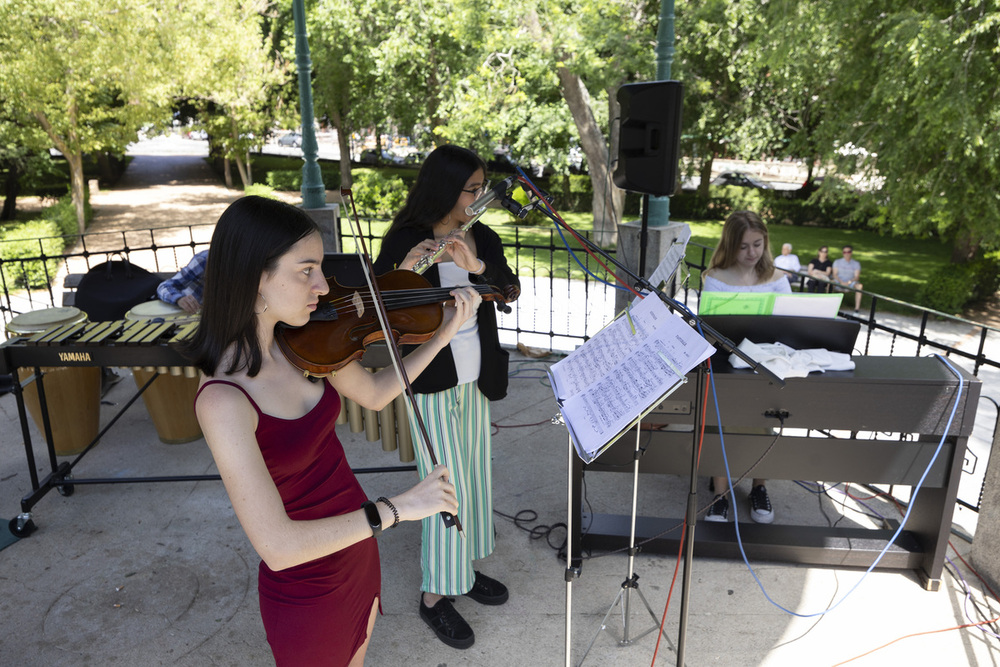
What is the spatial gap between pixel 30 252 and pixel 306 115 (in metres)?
9.62

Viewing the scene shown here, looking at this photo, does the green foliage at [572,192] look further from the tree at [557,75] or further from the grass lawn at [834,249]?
the tree at [557,75]

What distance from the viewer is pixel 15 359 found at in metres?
3.85

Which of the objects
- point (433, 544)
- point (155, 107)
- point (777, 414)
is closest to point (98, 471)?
point (433, 544)

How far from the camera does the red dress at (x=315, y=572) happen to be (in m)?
1.79

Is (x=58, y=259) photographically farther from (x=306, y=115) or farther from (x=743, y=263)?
(x=743, y=263)

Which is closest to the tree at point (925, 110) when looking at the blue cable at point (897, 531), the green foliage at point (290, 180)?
the blue cable at point (897, 531)

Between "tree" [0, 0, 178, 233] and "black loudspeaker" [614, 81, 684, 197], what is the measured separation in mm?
11629

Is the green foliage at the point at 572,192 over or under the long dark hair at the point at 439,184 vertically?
under

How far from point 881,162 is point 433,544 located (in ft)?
33.9

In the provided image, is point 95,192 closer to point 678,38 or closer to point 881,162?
point 678,38

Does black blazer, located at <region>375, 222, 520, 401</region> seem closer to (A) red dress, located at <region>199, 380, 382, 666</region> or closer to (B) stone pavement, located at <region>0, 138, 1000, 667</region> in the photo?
(A) red dress, located at <region>199, 380, 382, 666</region>

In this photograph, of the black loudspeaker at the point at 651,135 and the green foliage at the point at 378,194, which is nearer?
the black loudspeaker at the point at 651,135

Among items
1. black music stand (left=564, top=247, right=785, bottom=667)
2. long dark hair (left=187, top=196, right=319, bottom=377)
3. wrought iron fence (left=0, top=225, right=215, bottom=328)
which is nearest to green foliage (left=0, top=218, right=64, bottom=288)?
wrought iron fence (left=0, top=225, right=215, bottom=328)

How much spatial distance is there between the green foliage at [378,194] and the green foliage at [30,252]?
6845 millimetres
